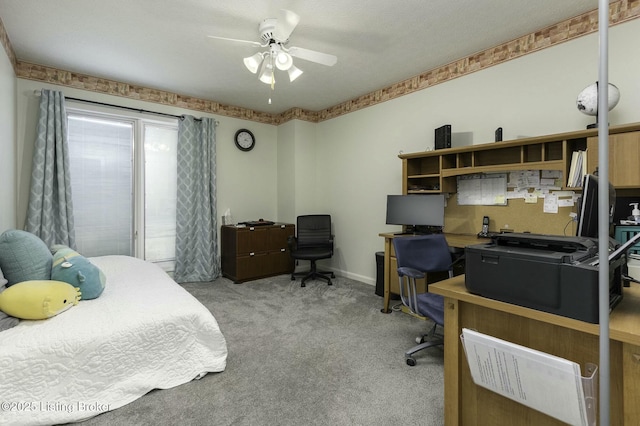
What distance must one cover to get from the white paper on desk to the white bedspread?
158 centimetres

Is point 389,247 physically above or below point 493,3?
below

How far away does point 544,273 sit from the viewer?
1.06 m

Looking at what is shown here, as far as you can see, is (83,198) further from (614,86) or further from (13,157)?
(614,86)

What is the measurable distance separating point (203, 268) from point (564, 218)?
421 centimetres

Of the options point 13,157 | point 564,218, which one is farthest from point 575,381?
point 13,157

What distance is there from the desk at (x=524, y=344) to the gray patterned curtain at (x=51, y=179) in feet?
12.8

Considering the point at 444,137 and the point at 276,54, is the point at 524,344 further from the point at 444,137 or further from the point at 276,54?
the point at 276,54

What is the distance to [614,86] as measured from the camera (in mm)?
2166

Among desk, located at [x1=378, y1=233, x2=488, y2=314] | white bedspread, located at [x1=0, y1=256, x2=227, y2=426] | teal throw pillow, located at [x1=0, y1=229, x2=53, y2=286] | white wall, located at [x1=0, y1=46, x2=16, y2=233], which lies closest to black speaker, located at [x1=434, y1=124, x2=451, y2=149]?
desk, located at [x1=378, y1=233, x2=488, y2=314]

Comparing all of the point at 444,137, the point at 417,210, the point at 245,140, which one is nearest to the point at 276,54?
the point at 444,137

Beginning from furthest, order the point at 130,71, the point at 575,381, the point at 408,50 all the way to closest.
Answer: the point at 130,71 → the point at 408,50 → the point at 575,381

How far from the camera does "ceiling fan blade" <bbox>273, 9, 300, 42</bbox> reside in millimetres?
2040

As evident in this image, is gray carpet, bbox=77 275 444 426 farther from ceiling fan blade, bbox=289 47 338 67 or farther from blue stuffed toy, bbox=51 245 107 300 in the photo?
ceiling fan blade, bbox=289 47 338 67

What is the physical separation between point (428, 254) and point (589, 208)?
4.93ft
